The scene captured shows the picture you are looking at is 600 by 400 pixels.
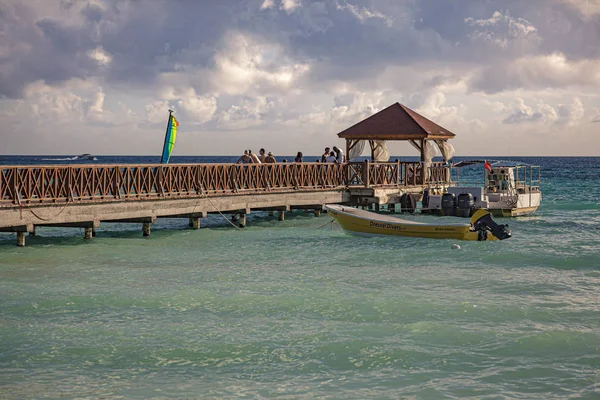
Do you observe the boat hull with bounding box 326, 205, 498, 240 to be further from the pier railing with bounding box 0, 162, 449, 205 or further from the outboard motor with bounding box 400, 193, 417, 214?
the outboard motor with bounding box 400, 193, 417, 214

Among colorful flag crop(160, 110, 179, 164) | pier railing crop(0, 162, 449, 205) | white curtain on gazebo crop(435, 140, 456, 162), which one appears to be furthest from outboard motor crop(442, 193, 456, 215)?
colorful flag crop(160, 110, 179, 164)

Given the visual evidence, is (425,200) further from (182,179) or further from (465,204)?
(182,179)

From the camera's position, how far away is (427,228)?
2378cm

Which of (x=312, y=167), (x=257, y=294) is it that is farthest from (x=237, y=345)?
(x=312, y=167)

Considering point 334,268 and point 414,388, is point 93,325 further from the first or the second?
point 334,268

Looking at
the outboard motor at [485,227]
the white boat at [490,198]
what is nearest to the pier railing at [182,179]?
the white boat at [490,198]

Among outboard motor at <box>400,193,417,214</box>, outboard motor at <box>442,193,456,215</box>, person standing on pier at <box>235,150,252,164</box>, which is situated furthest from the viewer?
outboard motor at <box>400,193,417,214</box>

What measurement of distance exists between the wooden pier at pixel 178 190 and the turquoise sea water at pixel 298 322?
107cm

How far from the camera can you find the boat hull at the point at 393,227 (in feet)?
77.3

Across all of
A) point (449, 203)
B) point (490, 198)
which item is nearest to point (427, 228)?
point (449, 203)

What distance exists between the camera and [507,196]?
3256 cm

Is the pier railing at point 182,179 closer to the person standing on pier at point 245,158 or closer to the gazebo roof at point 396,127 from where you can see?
the person standing on pier at point 245,158

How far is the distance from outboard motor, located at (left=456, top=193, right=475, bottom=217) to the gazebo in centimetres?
392

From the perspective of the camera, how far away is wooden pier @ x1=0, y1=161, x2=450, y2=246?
20.9 metres
